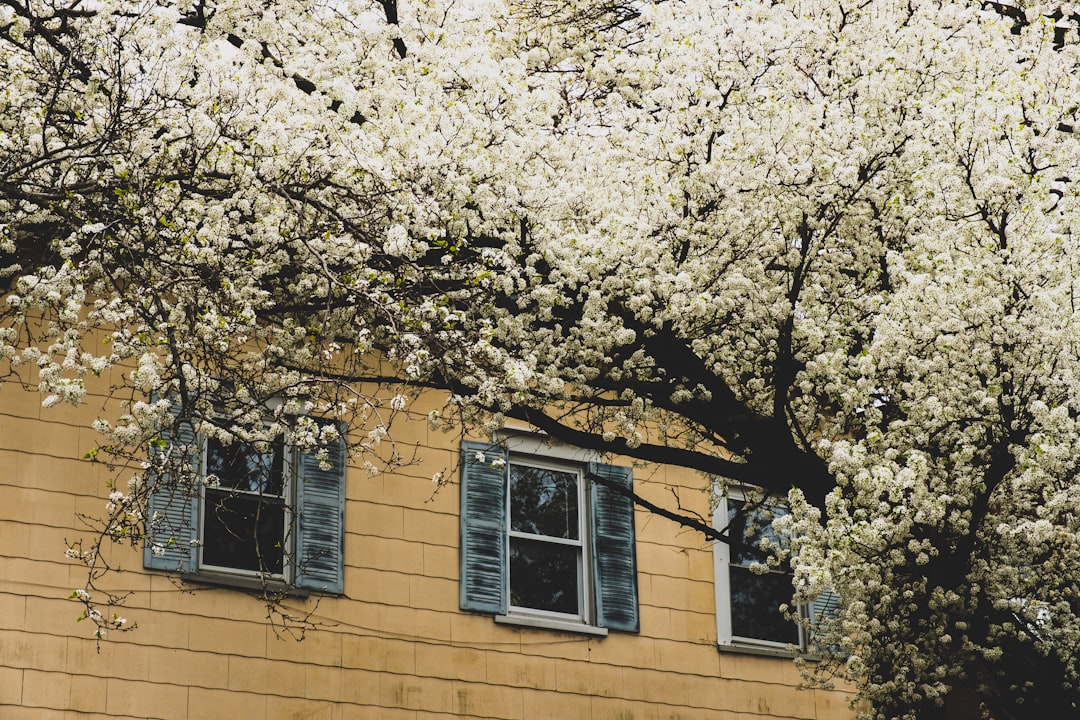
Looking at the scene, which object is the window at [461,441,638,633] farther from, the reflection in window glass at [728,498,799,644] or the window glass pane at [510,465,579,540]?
the reflection in window glass at [728,498,799,644]

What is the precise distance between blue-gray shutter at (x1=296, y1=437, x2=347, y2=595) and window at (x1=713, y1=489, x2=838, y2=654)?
3825 mm

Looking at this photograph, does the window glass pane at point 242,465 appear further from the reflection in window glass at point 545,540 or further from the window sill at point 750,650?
the window sill at point 750,650

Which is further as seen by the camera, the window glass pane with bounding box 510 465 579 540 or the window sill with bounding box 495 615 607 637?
the window glass pane with bounding box 510 465 579 540

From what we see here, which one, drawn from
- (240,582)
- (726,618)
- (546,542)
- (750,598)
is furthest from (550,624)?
(240,582)

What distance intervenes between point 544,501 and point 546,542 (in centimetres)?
41

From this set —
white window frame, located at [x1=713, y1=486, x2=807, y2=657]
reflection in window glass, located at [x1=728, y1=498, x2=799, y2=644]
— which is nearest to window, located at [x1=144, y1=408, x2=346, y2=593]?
white window frame, located at [x1=713, y1=486, x2=807, y2=657]

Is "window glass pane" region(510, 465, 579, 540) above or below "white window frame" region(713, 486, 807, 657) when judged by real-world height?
above

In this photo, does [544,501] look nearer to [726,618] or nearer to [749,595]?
[726,618]

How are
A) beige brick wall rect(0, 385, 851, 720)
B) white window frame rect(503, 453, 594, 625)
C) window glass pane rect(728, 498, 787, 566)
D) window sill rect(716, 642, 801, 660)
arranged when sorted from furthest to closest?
window glass pane rect(728, 498, 787, 566), window sill rect(716, 642, 801, 660), white window frame rect(503, 453, 594, 625), beige brick wall rect(0, 385, 851, 720)

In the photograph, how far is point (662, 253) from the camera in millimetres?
9844

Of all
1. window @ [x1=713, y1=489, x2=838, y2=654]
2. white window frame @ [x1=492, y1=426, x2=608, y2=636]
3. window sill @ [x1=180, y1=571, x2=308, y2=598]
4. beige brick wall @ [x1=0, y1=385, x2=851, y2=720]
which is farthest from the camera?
window @ [x1=713, y1=489, x2=838, y2=654]

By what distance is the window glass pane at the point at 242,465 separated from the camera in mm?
11656

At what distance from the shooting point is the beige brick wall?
10430 millimetres

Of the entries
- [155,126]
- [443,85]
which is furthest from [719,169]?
[155,126]
